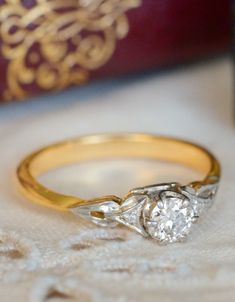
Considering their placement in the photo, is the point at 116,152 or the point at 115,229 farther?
the point at 116,152

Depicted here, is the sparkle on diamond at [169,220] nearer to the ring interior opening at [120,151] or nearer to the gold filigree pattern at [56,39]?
the ring interior opening at [120,151]

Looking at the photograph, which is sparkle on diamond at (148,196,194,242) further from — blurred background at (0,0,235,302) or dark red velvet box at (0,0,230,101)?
dark red velvet box at (0,0,230,101)

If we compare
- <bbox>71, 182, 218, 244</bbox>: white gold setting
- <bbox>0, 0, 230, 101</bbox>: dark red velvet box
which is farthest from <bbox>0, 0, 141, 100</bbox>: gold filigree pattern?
<bbox>71, 182, 218, 244</bbox>: white gold setting

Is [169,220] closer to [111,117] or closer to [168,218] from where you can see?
[168,218]

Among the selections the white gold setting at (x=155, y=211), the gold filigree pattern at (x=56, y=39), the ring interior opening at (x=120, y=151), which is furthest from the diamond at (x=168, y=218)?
the gold filigree pattern at (x=56, y=39)

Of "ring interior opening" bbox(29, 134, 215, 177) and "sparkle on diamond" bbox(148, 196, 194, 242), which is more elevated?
"sparkle on diamond" bbox(148, 196, 194, 242)

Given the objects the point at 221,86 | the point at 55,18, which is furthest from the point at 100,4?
the point at 221,86

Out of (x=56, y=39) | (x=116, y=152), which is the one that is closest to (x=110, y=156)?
(x=116, y=152)
